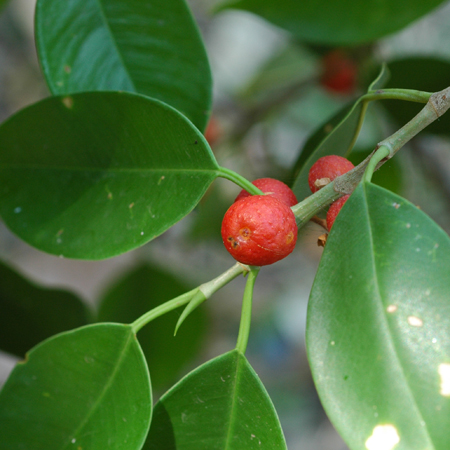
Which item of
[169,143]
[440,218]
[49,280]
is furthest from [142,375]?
[49,280]

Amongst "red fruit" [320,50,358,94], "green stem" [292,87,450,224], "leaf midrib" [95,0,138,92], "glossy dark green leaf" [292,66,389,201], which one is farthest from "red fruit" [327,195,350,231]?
"red fruit" [320,50,358,94]

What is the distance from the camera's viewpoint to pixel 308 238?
572mm

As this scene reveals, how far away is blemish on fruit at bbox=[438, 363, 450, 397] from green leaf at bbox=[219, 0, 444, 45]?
24.4 inches

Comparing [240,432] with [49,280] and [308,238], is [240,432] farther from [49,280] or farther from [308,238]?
[49,280]

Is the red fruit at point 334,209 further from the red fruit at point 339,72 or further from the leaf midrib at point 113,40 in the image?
the red fruit at point 339,72

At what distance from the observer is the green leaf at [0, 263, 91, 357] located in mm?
789

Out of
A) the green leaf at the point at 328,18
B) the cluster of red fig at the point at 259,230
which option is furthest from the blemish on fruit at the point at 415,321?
the green leaf at the point at 328,18

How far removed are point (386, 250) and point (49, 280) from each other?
2861 mm

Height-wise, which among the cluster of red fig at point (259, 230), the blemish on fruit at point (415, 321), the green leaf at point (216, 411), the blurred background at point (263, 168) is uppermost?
the cluster of red fig at point (259, 230)

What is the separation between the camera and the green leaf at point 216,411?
0.44 m

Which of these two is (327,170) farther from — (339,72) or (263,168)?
(263,168)

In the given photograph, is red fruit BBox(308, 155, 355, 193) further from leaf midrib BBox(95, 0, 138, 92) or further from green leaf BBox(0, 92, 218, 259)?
leaf midrib BBox(95, 0, 138, 92)

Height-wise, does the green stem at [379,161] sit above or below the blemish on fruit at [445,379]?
Result: above

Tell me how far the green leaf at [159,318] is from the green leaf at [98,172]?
46 cm
